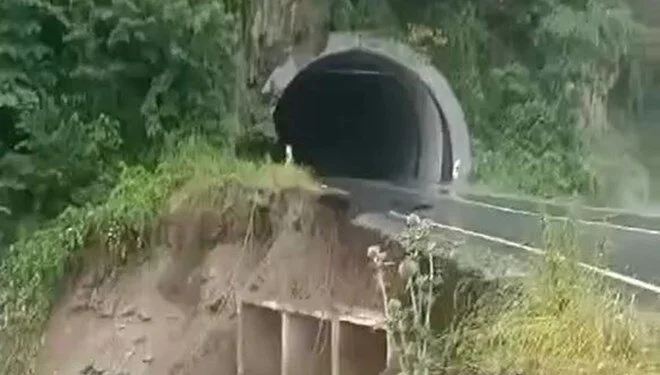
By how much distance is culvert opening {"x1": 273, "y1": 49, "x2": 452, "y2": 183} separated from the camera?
1526 cm

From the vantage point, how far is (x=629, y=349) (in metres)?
5.71

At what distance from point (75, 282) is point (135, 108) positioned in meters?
1.81

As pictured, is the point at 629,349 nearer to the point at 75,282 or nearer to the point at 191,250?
the point at 191,250

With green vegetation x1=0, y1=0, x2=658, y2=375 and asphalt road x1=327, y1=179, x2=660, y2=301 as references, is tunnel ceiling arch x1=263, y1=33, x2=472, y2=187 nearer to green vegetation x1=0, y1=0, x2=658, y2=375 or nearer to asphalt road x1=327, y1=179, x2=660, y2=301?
asphalt road x1=327, y1=179, x2=660, y2=301

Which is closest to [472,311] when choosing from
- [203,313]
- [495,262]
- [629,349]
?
[495,262]

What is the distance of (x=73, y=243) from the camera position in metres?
9.95

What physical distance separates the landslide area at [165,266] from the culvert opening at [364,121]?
4488 mm

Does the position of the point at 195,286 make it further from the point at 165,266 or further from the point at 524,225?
the point at 524,225

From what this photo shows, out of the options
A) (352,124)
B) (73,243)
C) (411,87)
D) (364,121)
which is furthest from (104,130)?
(352,124)

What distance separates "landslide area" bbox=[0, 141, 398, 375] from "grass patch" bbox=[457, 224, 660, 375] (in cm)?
299

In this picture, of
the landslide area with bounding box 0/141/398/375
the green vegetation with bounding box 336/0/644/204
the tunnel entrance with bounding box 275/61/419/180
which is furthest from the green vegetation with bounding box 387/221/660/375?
the tunnel entrance with bounding box 275/61/419/180

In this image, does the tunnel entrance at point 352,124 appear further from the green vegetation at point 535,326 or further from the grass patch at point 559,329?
the grass patch at point 559,329

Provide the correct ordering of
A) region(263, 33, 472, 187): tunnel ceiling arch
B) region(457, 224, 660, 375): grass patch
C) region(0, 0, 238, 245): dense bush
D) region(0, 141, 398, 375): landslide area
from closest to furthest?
1. region(457, 224, 660, 375): grass patch
2. region(0, 141, 398, 375): landslide area
3. region(0, 0, 238, 245): dense bush
4. region(263, 33, 472, 187): tunnel ceiling arch

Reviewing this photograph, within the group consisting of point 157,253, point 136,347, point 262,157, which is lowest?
point 136,347
